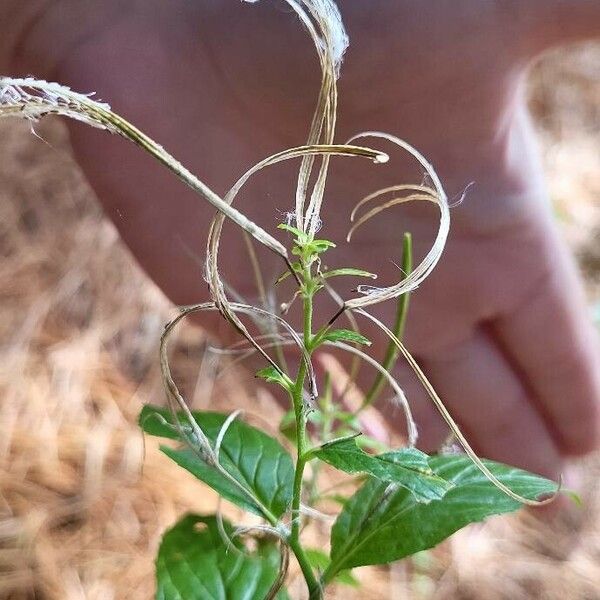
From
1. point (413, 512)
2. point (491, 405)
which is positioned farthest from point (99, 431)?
point (413, 512)

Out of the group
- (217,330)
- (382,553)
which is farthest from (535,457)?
(382,553)

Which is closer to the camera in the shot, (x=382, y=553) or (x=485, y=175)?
(x=382, y=553)

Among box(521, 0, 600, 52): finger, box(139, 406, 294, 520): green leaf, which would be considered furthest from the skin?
box(139, 406, 294, 520): green leaf

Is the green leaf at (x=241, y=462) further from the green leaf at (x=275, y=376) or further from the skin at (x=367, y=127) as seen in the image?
the skin at (x=367, y=127)

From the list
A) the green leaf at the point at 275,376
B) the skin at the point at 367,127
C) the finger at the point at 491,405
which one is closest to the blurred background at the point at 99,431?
the finger at the point at 491,405

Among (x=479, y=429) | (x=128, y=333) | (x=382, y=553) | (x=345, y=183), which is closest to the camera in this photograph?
(x=382, y=553)

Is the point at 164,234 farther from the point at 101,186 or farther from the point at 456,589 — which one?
the point at 456,589
